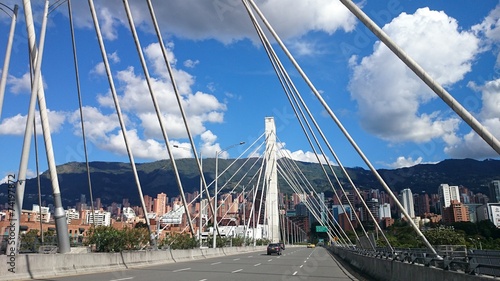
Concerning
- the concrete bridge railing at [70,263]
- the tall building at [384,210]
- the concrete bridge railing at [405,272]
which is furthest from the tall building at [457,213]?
the concrete bridge railing at [70,263]

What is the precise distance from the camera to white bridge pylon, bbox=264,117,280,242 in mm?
72812

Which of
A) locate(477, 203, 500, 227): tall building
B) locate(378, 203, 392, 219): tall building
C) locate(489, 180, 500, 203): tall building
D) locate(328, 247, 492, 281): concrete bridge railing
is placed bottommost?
locate(378, 203, 392, 219): tall building

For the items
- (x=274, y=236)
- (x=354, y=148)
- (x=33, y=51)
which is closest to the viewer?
(x=33, y=51)

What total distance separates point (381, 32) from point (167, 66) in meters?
16.3

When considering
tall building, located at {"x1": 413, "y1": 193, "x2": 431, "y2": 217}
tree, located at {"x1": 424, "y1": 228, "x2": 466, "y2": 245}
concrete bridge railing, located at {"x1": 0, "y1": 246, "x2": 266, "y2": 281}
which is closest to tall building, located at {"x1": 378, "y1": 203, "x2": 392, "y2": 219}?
tall building, located at {"x1": 413, "y1": 193, "x2": 431, "y2": 217}

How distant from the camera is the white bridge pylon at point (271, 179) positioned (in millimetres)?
72812

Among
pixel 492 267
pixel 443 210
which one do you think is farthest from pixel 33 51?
pixel 443 210

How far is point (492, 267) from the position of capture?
7.50 m

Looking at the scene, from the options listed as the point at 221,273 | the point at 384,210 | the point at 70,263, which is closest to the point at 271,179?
the point at 384,210

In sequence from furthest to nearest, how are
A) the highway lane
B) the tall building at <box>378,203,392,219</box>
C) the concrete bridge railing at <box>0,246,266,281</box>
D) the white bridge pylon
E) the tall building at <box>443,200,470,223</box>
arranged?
the tall building at <box>378,203,392,219</box> < the white bridge pylon < the tall building at <box>443,200,470,223</box> < the highway lane < the concrete bridge railing at <box>0,246,266,281</box>

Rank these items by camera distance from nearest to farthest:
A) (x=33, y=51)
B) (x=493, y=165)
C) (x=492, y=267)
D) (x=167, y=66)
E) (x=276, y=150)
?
1. (x=492, y=267)
2. (x=33, y=51)
3. (x=167, y=66)
4. (x=276, y=150)
5. (x=493, y=165)

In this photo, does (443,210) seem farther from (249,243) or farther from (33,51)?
(33,51)

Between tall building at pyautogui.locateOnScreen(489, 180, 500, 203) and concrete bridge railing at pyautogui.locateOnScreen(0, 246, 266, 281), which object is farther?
tall building at pyautogui.locateOnScreen(489, 180, 500, 203)

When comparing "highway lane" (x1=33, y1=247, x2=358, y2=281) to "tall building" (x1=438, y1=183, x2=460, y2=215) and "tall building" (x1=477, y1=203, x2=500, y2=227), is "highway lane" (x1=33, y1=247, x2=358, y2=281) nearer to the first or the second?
"tall building" (x1=477, y1=203, x2=500, y2=227)
